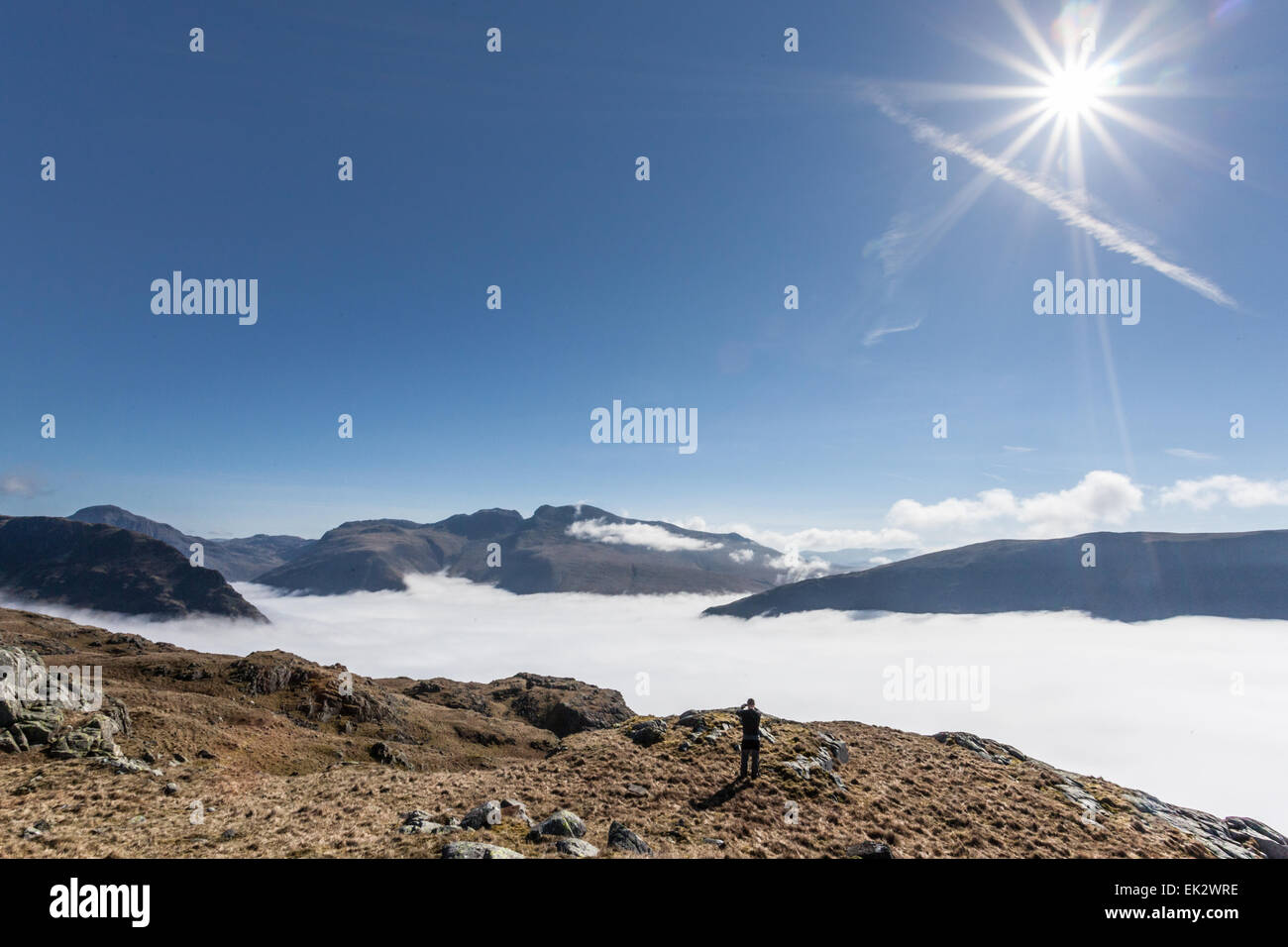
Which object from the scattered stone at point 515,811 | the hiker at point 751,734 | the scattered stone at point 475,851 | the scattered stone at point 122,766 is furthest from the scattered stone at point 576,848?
the scattered stone at point 122,766

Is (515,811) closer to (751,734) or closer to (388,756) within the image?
(751,734)

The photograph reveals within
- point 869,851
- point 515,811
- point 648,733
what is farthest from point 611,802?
point 869,851

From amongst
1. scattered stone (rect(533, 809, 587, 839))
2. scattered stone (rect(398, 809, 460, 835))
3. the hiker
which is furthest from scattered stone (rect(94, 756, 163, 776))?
the hiker

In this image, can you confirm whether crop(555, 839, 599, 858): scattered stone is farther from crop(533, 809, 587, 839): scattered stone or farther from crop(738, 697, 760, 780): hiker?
crop(738, 697, 760, 780): hiker
